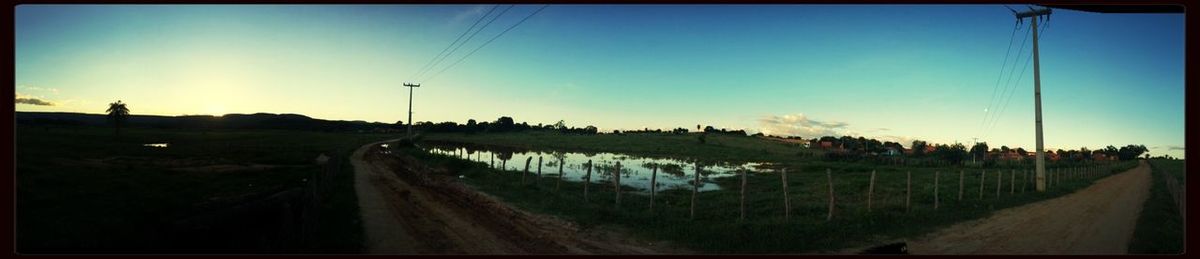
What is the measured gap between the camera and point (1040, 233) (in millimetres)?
13203

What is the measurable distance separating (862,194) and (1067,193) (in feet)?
40.9

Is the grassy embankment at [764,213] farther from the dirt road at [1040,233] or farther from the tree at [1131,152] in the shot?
the tree at [1131,152]

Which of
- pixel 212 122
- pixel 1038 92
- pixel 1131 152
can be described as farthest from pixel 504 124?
pixel 1131 152

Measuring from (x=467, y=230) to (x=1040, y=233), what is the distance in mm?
15309

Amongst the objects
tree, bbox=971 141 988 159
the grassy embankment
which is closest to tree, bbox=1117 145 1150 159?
tree, bbox=971 141 988 159

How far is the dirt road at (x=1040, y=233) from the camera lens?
1130 cm

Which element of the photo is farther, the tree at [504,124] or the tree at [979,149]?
the tree at [504,124]

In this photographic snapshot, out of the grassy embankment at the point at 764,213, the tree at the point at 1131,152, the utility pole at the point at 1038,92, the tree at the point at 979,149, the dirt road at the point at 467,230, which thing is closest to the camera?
the dirt road at the point at 467,230

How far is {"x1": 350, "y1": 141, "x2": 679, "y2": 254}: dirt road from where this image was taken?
34.1ft

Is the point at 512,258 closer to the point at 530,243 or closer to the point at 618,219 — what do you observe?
the point at 530,243

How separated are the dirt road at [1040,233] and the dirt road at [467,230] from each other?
280 inches

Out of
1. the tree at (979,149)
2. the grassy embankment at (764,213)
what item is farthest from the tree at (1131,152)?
the grassy embankment at (764,213)

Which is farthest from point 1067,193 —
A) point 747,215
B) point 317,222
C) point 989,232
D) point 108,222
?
point 108,222

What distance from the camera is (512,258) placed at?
9.42 meters
